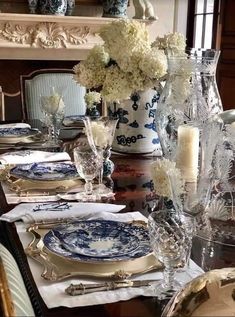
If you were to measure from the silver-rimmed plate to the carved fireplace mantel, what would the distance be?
10.4ft

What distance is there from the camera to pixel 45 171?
161 cm

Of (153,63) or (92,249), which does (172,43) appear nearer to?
(153,63)

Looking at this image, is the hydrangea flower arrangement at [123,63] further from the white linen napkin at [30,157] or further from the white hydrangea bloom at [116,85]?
the white linen napkin at [30,157]

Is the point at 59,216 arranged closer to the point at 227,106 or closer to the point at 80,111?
the point at 80,111

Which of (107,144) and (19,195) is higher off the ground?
(107,144)

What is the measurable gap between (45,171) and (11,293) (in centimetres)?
98

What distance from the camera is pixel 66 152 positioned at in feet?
6.27

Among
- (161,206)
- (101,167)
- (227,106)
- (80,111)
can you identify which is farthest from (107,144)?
(227,106)

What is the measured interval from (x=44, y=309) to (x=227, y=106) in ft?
12.7

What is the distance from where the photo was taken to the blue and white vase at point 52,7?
3.80m

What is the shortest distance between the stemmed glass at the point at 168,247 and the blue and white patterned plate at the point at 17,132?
1.22 meters

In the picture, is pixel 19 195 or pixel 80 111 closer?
pixel 19 195

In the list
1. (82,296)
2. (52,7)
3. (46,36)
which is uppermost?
(52,7)

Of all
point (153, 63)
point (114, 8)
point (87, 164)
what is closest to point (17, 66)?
point (114, 8)
